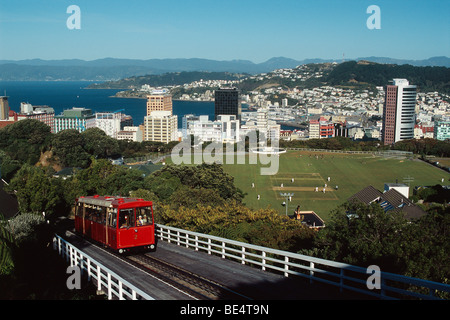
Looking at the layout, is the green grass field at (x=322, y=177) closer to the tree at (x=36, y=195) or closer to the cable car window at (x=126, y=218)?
the tree at (x=36, y=195)

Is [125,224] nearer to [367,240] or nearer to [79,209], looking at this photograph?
[79,209]

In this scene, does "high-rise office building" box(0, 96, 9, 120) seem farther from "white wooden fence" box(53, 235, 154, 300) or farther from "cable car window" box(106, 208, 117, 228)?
"cable car window" box(106, 208, 117, 228)

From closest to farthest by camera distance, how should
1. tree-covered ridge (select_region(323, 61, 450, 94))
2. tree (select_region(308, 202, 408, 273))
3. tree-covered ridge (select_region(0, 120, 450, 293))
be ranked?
tree-covered ridge (select_region(0, 120, 450, 293)) → tree (select_region(308, 202, 408, 273)) → tree-covered ridge (select_region(323, 61, 450, 94))

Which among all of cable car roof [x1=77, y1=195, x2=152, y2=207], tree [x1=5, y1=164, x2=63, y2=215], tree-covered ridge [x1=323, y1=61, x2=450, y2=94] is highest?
tree-covered ridge [x1=323, y1=61, x2=450, y2=94]

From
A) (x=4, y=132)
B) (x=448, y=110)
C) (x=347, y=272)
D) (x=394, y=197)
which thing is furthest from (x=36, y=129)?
(x=448, y=110)

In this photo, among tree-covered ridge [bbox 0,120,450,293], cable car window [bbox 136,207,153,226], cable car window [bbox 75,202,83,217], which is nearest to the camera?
tree-covered ridge [bbox 0,120,450,293]

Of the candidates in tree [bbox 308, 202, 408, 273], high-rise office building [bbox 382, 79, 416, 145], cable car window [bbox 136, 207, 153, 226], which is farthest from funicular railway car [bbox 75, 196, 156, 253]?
high-rise office building [bbox 382, 79, 416, 145]

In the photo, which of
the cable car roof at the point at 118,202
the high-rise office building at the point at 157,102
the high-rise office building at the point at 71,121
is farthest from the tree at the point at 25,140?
the high-rise office building at the point at 157,102
